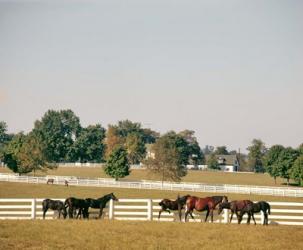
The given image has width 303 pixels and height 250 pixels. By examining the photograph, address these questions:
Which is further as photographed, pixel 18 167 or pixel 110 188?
pixel 18 167

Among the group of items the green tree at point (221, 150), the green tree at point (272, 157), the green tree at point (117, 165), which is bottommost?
the green tree at point (117, 165)

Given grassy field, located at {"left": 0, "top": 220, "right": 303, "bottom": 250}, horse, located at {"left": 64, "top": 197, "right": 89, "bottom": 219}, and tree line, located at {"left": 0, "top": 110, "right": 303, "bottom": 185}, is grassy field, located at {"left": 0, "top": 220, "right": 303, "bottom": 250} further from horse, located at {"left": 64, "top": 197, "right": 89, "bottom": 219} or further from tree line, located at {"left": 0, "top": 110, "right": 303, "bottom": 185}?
tree line, located at {"left": 0, "top": 110, "right": 303, "bottom": 185}

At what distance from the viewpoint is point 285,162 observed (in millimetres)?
96562

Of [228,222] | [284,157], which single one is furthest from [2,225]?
[284,157]

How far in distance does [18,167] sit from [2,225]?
62.4 m

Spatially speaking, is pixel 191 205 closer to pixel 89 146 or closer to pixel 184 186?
pixel 184 186

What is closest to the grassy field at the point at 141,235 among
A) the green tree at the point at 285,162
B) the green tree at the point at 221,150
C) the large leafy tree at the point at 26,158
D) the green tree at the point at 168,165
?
the green tree at the point at 168,165

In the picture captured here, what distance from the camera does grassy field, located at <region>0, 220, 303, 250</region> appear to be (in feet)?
61.3

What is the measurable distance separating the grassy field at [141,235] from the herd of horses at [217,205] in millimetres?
1455

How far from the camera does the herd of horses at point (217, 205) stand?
81.5 ft

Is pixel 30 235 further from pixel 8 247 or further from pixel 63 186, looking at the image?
pixel 63 186

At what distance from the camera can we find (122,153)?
80750 millimetres

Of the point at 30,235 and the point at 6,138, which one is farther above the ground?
the point at 6,138

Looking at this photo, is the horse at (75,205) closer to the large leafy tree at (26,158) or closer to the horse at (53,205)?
the horse at (53,205)
